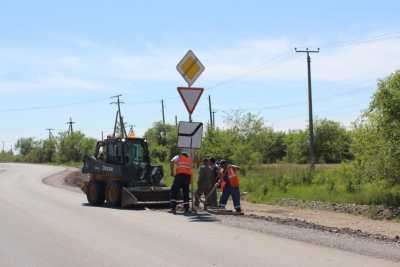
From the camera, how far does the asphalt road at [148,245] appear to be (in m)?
9.05

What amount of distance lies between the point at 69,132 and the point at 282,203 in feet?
354

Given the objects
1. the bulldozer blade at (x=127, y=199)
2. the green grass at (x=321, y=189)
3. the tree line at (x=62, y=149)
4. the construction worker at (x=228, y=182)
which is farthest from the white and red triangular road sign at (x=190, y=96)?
the tree line at (x=62, y=149)

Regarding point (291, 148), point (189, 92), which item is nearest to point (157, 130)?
point (291, 148)

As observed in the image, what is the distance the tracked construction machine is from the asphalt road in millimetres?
2715

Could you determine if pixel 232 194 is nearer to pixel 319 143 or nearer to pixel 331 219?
pixel 331 219

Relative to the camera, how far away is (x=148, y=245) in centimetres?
1066

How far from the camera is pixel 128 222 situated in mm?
14367

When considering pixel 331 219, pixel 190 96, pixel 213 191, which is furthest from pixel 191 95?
pixel 331 219

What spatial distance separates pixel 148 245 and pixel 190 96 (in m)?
6.90

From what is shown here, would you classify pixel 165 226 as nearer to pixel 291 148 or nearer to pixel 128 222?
pixel 128 222

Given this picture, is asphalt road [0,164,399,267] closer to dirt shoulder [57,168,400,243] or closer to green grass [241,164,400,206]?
dirt shoulder [57,168,400,243]

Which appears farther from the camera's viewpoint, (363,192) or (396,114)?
(363,192)

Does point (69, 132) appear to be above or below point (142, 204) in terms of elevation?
above

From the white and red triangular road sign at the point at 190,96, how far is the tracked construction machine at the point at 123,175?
3.14m
